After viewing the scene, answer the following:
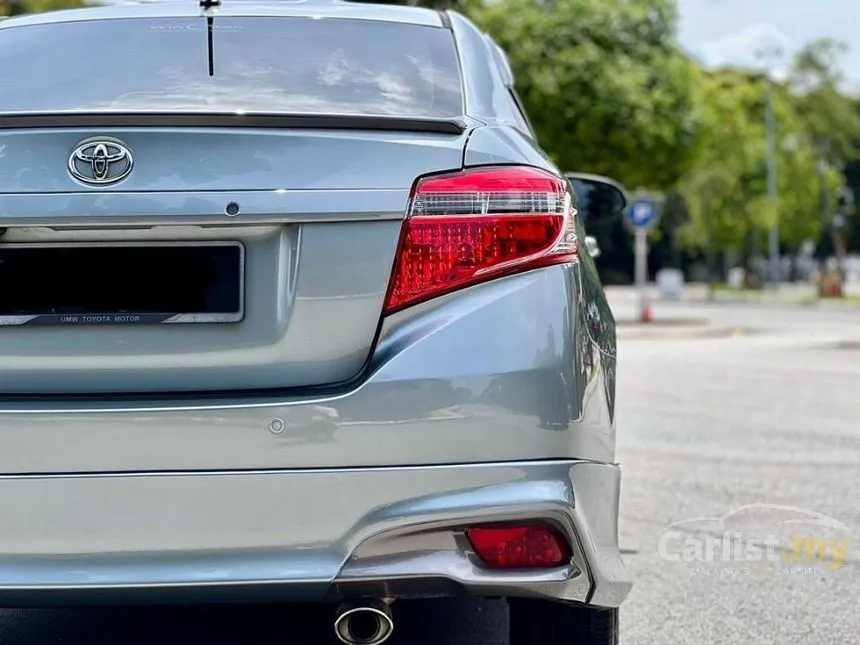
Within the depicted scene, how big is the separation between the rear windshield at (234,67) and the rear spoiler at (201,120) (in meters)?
0.05

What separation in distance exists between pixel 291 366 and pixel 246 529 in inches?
12.3

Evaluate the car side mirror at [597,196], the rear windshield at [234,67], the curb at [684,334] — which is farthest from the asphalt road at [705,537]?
the curb at [684,334]

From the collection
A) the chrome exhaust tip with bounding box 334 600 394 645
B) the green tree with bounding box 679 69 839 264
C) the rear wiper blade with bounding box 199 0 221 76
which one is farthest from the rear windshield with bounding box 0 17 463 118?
the green tree with bounding box 679 69 839 264

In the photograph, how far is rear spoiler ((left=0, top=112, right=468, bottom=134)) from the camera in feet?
7.48

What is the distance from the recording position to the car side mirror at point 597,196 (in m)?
3.64

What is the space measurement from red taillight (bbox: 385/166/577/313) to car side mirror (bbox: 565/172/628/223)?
1.30 metres

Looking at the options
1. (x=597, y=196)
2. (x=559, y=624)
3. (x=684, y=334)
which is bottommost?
(x=684, y=334)

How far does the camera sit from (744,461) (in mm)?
6344

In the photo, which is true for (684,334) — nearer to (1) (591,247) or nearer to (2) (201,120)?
A: (1) (591,247)

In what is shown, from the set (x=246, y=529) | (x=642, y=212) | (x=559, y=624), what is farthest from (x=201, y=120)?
(x=642, y=212)

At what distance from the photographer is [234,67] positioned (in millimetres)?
2645

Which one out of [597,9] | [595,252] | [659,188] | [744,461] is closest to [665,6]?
[597,9]

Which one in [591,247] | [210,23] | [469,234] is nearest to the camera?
[469,234]

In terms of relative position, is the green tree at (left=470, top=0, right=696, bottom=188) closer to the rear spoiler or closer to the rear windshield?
the rear windshield
